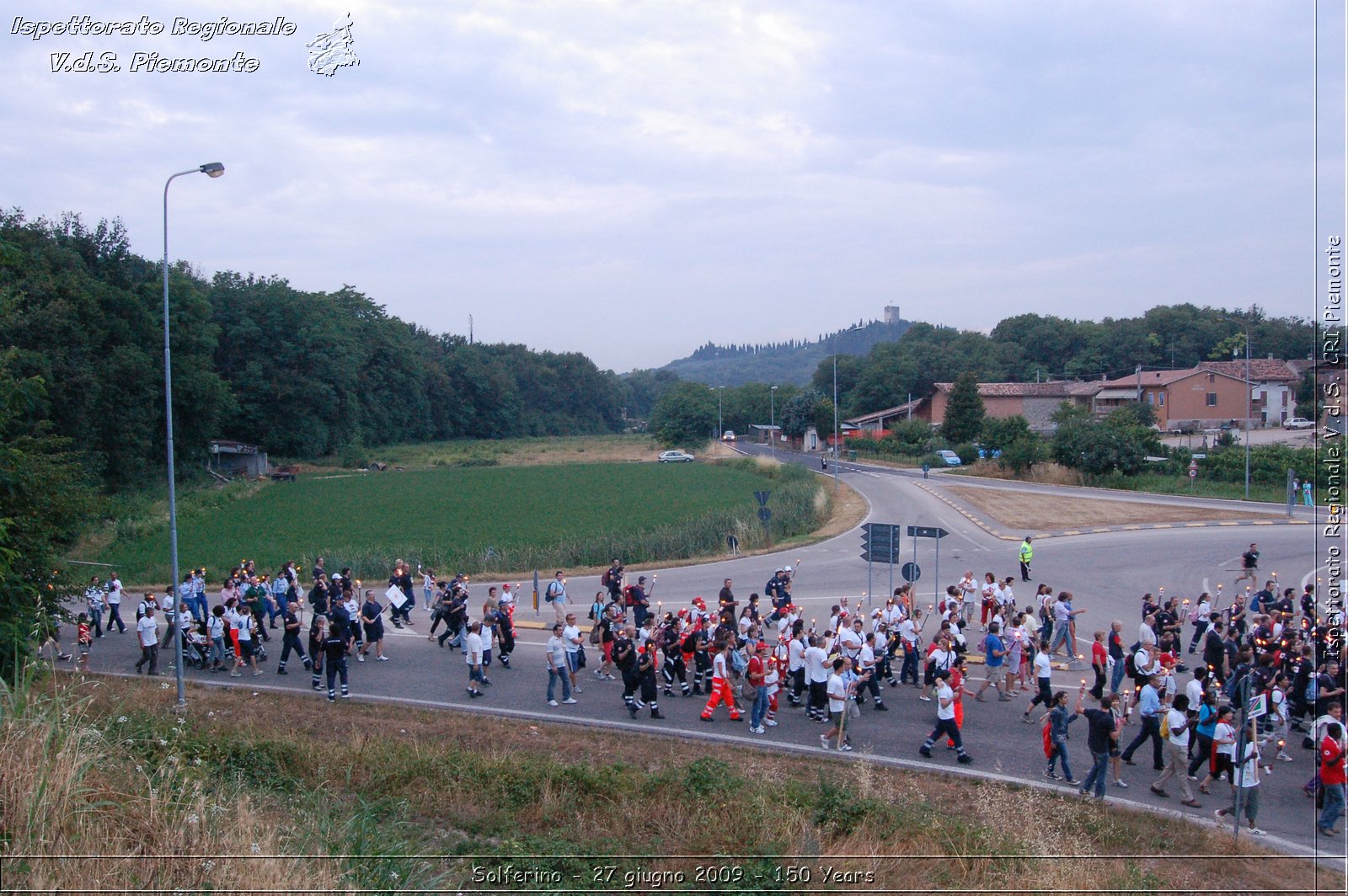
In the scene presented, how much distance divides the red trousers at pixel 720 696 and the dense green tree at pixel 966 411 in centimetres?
6071

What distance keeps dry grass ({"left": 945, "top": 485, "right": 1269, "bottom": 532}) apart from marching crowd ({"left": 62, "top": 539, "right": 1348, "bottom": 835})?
15132mm

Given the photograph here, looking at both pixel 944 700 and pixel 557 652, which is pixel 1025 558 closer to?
pixel 944 700

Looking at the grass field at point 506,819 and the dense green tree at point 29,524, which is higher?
the dense green tree at point 29,524

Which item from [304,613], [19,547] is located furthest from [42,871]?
[304,613]

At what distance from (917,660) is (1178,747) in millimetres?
5427

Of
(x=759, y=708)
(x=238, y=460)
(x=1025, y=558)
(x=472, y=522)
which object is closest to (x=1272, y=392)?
(x=1025, y=558)

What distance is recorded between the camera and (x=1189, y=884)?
821 centimetres

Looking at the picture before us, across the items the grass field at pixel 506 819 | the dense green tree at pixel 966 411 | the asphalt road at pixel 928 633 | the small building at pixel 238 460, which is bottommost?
the asphalt road at pixel 928 633

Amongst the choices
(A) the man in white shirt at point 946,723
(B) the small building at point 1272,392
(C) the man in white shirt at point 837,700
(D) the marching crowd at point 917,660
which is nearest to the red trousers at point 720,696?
(D) the marching crowd at point 917,660

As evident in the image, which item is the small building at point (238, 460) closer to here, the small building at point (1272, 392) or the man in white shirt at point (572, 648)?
the man in white shirt at point (572, 648)

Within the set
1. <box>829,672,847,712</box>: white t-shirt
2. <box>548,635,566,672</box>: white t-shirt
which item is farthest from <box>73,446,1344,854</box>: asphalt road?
<box>548,635,566,672</box>: white t-shirt

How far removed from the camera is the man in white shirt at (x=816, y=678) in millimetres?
13383

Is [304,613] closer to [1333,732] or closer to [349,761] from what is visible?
[349,761]

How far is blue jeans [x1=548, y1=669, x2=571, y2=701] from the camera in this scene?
A: 1445 cm
